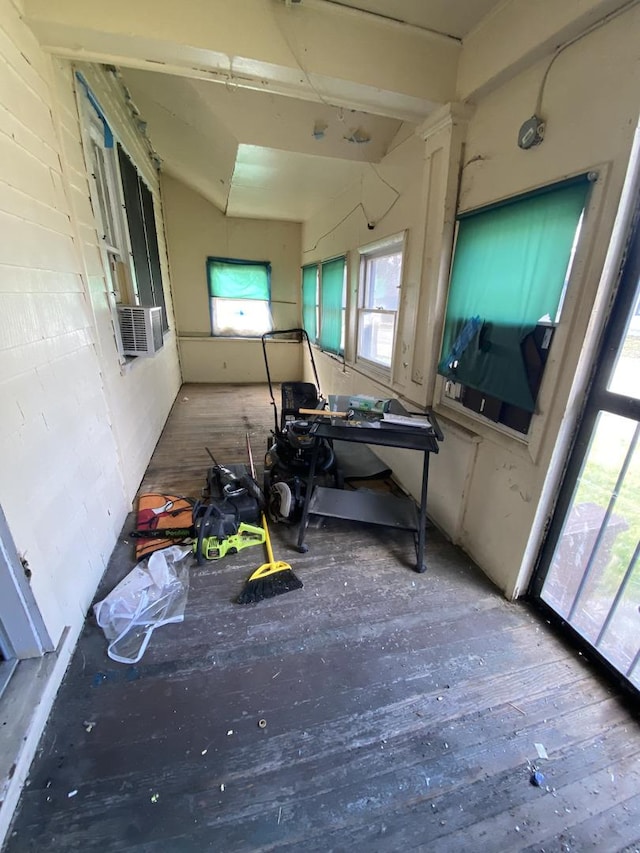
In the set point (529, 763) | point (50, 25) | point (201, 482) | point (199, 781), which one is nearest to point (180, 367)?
point (201, 482)

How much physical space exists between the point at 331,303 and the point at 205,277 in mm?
2646

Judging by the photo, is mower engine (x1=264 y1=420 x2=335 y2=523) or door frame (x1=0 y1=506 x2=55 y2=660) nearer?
door frame (x1=0 y1=506 x2=55 y2=660)

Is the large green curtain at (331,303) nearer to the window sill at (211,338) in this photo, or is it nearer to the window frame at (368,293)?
the window frame at (368,293)

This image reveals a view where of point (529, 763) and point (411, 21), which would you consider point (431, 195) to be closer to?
point (411, 21)

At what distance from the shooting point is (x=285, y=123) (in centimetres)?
284

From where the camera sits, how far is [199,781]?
116 centimetres

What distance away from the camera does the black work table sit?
194 cm

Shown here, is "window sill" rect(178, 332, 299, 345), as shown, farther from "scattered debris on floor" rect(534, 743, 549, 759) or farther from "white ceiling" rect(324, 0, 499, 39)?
"scattered debris on floor" rect(534, 743, 549, 759)

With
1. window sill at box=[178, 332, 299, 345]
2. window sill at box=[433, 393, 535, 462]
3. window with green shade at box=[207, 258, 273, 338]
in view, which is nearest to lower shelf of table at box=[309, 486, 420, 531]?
window sill at box=[433, 393, 535, 462]

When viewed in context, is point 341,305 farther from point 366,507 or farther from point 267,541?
point 267,541

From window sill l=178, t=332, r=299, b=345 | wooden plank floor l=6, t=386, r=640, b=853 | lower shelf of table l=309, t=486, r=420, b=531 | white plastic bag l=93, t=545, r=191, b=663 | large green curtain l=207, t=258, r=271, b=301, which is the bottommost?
wooden plank floor l=6, t=386, r=640, b=853

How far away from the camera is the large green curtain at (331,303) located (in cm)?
434

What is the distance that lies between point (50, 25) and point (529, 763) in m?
3.51

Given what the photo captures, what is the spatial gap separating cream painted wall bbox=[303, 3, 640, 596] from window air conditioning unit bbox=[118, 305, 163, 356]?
2.02 meters
